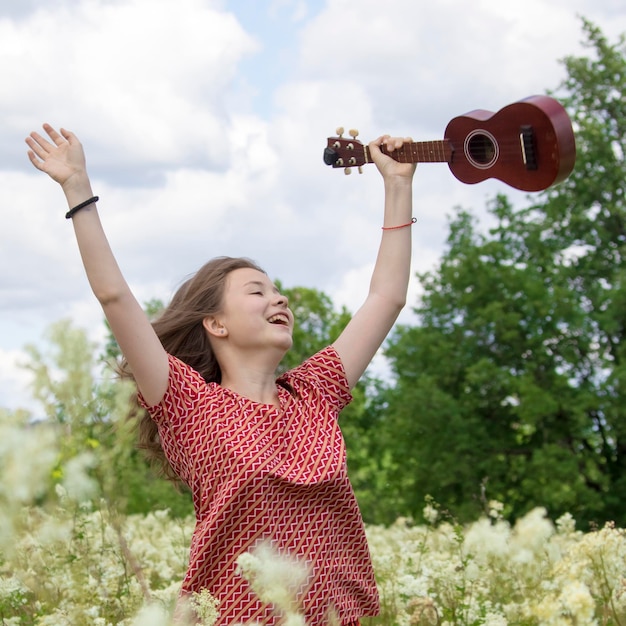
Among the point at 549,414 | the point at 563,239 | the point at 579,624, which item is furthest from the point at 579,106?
the point at 579,624

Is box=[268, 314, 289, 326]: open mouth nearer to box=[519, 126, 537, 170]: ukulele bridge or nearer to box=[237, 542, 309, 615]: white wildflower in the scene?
box=[519, 126, 537, 170]: ukulele bridge

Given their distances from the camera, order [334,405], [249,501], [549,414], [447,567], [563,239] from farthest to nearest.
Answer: [563,239] → [549,414] → [447,567] → [334,405] → [249,501]

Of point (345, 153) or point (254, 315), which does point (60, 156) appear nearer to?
point (254, 315)

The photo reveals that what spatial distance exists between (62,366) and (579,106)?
77.3 ft

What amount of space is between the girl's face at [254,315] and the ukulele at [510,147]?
788mm

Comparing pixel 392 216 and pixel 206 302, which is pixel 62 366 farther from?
pixel 392 216

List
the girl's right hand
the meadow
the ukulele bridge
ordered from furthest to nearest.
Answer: the ukulele bridge
the girl's right hand
the meadow

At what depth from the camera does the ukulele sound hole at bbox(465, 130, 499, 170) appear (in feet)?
12.7

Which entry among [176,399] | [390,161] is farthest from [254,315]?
[390,161]

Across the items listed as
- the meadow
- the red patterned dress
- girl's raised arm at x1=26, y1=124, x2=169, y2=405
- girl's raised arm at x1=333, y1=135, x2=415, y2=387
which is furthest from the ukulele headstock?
the meadow

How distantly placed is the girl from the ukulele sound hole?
25 cm

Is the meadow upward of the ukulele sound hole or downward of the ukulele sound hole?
downward

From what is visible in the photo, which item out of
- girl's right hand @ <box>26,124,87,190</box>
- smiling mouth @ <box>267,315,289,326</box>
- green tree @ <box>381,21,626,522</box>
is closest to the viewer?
girl's right hand @ <box>26,124,87,190</box>

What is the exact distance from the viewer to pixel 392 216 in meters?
4.11
